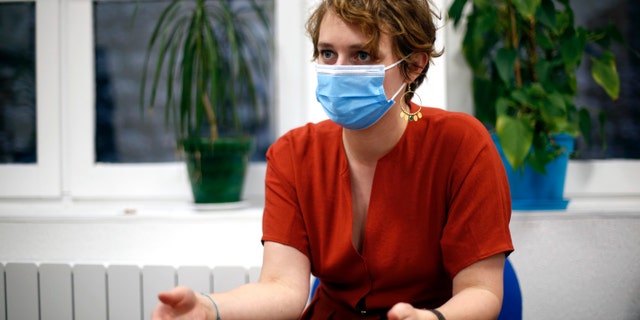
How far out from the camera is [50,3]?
2070 mm

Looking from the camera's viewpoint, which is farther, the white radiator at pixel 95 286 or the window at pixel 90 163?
the window at pixel 90 163

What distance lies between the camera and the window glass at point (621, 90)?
196 centimetres

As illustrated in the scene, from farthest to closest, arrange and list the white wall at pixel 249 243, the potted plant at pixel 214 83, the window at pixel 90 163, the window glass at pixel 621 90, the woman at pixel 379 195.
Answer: the window at pixel 90 163
the window glass at pixel 621 90
the potted plant at pixel 214 83
the white wall at pixel 249 243
the woman at pixel 379 195

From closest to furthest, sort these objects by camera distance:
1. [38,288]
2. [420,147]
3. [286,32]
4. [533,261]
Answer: [420,147]
[533,261]
[38,288]
[286,32]

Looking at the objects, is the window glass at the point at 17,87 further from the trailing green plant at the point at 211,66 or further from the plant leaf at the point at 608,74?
the plant leaf at the point at 608,74

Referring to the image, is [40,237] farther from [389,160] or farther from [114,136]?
[389,160]

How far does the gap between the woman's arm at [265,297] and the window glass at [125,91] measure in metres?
0.98

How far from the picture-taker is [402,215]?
1.13m

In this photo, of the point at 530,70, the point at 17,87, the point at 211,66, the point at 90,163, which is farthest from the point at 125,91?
the point at 530,70

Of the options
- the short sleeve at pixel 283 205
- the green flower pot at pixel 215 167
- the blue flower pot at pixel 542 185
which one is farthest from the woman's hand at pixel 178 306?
the blue flower pot at pixel 542 185

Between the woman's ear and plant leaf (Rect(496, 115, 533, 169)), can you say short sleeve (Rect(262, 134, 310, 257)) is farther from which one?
plant leaf (Rect(496, 115, 533, 169))

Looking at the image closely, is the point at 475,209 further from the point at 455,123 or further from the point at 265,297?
the point at 265,297

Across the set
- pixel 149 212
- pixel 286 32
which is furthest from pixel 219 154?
pixel 286 32

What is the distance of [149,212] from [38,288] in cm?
39
